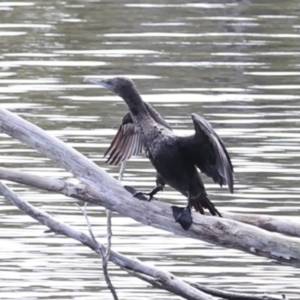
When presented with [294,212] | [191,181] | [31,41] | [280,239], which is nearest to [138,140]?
[191,181]

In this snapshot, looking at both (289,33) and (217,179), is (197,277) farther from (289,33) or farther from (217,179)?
(289,33)

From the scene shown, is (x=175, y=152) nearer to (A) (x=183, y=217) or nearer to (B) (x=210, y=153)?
(B) (x=210, y=153)

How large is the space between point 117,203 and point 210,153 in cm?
55

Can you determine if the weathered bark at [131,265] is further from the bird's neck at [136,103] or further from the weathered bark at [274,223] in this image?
the bird's neck at [136,103]

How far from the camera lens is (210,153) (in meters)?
5.95

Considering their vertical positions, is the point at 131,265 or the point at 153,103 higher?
the point at 131,265

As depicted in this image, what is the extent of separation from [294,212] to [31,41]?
7454 millimetres

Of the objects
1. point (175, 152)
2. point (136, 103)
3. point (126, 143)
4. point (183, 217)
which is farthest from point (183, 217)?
point (126, 143)

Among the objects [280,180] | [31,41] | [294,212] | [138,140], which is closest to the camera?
[138,140]

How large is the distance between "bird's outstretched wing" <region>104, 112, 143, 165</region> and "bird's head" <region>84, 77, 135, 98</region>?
0.65 feet

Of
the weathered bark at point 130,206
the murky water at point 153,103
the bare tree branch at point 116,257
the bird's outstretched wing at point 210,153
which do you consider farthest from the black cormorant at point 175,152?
the murky water at point 153,103

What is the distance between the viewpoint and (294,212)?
8547 mm

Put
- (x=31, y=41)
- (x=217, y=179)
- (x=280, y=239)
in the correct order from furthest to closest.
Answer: (x=31, y=41)
(x=217, y=179)
(x=280, y=239)

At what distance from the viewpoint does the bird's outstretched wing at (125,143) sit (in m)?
6.47
